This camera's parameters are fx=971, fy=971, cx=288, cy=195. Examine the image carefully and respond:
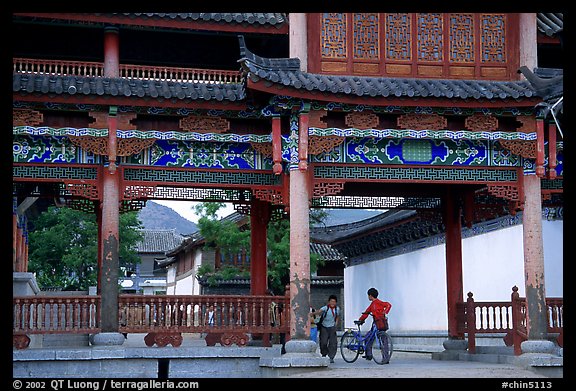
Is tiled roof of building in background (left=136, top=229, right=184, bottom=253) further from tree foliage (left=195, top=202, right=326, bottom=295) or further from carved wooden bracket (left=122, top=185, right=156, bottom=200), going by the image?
carved wooden bracket (left=122, top=185, right=156, bottom=200)

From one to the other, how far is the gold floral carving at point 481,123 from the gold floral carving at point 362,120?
183 cm

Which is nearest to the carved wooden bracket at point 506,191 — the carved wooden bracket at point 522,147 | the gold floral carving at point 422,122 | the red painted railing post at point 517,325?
the carved wooden bracket at point 522,147

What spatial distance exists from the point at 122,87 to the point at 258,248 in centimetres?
506

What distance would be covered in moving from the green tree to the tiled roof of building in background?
31.5 metres

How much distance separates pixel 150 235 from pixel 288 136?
62069 millimetres

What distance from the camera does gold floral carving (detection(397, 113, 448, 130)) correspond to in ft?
62.3

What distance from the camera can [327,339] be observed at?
20.2 metres

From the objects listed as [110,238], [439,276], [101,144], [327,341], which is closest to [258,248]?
[327,341]

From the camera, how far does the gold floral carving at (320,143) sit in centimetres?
1850

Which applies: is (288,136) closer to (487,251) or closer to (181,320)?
(181,320)

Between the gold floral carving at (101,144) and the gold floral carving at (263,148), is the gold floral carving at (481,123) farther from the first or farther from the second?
the gold floral carving at (101,144)

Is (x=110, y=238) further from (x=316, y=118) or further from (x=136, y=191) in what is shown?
(x=316, y=118)

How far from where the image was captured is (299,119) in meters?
18.3
